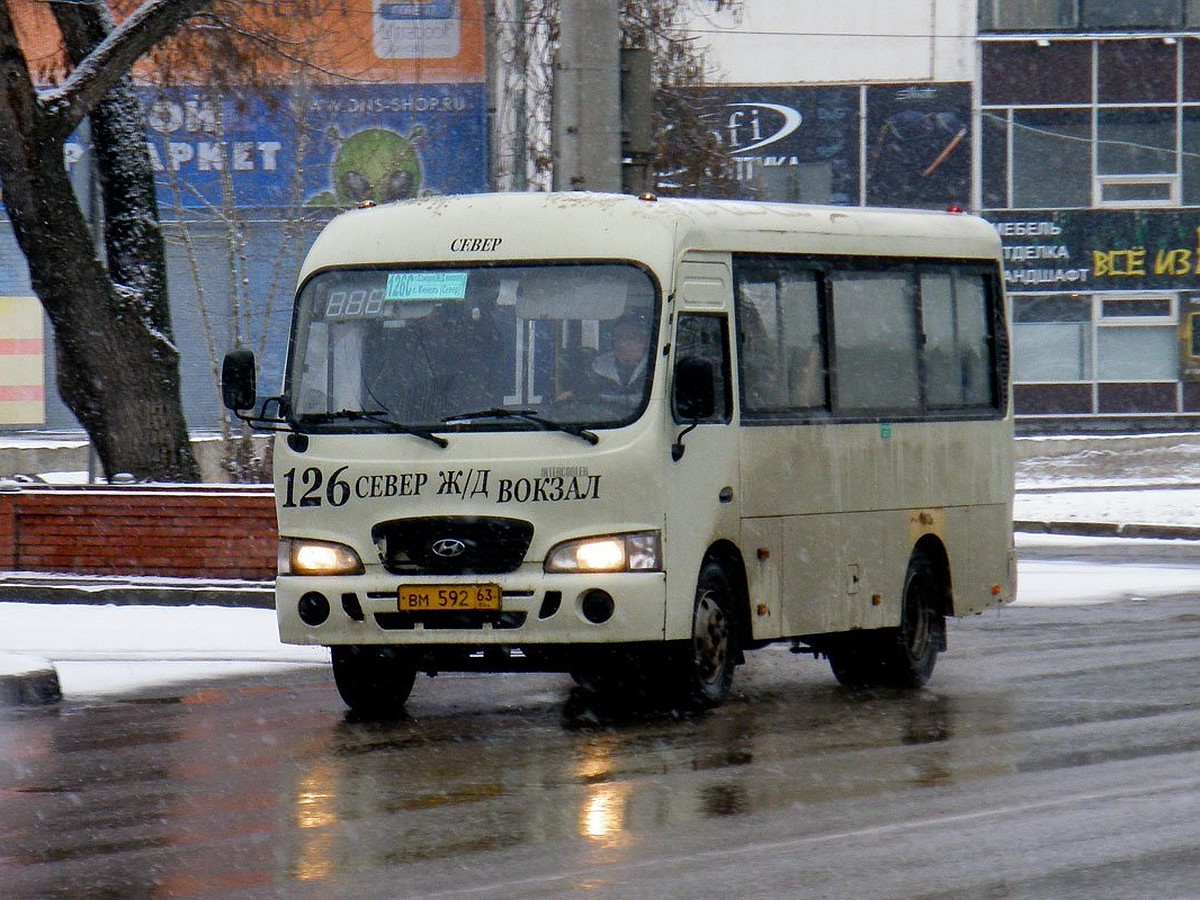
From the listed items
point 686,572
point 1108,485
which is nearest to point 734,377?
point 686,572

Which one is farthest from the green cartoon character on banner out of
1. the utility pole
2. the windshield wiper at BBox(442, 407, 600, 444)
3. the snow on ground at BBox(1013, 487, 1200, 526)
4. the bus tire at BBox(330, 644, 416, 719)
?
the windshield wiper at BBox(442, 407, 600, 444)

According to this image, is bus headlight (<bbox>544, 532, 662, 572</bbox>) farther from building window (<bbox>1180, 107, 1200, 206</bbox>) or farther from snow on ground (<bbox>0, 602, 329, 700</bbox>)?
building window (<bbox>1180, 107, 1200, 206</bbox>)

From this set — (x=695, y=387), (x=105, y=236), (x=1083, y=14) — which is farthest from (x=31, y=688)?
(x=1083, y=14)

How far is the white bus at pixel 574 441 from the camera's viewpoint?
36.2 feet

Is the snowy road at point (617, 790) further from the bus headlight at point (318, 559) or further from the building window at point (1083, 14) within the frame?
the building window at point (1083, 14)

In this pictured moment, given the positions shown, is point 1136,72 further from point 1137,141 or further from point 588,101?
point 588,101

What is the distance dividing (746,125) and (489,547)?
32374 millimetres

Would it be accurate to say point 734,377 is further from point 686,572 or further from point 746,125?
point 746,125

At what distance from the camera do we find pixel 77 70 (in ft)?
58.9

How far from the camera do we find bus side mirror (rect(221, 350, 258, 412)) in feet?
38.0

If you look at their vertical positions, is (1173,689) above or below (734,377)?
below

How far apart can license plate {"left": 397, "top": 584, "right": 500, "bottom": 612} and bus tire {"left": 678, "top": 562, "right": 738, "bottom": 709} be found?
40.4 inches

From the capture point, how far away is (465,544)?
11102mm

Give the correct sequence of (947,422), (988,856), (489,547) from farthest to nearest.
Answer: (947,422) → (489,547) → (988,856)
